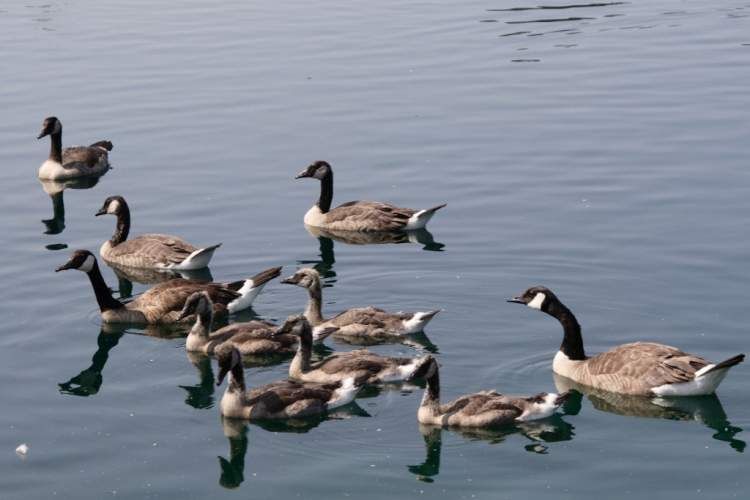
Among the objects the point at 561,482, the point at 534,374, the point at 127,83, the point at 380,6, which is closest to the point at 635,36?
the point at 380,6

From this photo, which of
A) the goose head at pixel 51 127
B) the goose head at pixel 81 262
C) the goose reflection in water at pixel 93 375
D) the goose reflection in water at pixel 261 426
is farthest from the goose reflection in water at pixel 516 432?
the goose head at pixel 51 127

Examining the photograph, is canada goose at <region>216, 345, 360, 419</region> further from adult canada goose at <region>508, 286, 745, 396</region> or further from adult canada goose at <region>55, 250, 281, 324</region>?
adult canada goose at <region>55, 250, 281, 324</region>

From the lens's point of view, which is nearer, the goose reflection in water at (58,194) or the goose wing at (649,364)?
the goose wing at (649,364)

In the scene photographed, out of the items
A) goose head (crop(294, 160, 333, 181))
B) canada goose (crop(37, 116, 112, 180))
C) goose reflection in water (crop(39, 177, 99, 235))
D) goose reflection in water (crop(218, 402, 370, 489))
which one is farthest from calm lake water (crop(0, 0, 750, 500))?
goose head (crop(294, 160, 333, 181))

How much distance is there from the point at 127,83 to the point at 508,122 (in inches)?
525

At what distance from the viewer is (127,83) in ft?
150

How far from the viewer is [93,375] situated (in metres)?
23.7

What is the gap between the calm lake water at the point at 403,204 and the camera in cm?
1984

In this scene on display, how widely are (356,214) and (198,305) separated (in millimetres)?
7591

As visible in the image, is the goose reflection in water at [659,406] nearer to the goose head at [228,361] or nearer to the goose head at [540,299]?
the goose head at [540,299]

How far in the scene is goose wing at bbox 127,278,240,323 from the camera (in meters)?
26.3

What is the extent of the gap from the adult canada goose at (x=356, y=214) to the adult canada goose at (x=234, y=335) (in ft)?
21.6

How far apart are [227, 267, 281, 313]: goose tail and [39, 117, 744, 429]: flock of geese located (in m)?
0.02

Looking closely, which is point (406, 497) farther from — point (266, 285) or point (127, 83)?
point (127, 83)
